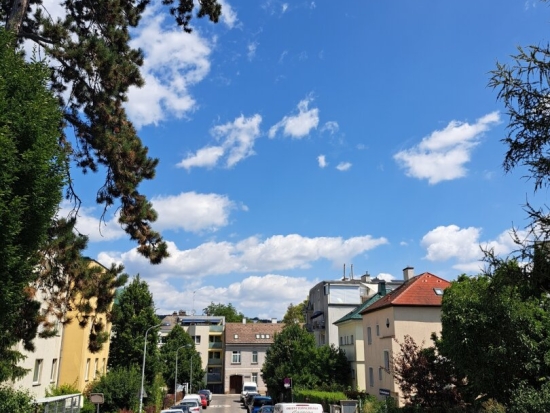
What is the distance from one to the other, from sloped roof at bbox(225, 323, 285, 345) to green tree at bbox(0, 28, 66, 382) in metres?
73.4

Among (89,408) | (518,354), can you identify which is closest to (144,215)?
(518,354)

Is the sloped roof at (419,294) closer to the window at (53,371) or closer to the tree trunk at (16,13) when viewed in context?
the window at (53,371)

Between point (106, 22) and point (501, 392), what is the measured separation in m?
16.7

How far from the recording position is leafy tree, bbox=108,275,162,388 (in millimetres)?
40019

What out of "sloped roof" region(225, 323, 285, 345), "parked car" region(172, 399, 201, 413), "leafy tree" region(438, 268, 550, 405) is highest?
"sloped roof" region(225, 323, 285, 345)

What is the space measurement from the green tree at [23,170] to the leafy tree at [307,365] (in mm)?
35725

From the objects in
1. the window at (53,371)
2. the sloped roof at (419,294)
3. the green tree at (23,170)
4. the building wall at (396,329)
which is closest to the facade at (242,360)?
the building wall at (396,329)

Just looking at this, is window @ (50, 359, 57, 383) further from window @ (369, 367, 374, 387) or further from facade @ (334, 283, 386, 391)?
facade @ (334, 283, 386, 391)

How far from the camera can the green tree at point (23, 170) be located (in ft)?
22.0

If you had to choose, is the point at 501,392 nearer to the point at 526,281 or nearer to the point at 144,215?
the point at 526,281

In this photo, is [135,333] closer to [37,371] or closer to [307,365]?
[307,365]

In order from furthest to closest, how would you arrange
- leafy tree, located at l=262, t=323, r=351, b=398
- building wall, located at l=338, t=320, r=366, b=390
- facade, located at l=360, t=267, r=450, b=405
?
leafy tree, located at l=262, t=323, r=351, b=398, building wall, located at l=338, t=320, r=366, b=390, facade, located at l=360, t=267, r=450, b=405

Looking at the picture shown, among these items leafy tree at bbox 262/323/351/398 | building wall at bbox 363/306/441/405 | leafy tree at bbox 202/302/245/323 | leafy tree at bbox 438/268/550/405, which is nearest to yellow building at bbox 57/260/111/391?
leafy tree at bbox 262/323/351/398

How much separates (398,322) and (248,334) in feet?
171
